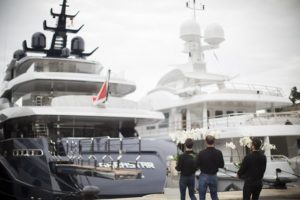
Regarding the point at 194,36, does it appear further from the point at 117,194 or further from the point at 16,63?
the point at 117,194

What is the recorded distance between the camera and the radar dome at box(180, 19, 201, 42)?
20.8 m

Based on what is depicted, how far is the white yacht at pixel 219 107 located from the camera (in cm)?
1432

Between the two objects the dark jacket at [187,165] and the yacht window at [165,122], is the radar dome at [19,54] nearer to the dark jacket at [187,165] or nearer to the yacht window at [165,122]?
the yacht window at [165,122]

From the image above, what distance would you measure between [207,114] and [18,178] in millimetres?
10261

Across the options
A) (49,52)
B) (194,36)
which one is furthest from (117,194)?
(194,36)

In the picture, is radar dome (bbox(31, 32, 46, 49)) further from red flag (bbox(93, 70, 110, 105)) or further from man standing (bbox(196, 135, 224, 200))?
man standing (bbox(196, 135, 224, 200))

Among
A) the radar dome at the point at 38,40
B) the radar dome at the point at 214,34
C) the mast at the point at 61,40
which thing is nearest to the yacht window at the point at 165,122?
the radar dome at the point at 214,34

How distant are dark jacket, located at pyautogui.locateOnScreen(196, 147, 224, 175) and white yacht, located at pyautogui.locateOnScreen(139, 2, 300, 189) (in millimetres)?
5020

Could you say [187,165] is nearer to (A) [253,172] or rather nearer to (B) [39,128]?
(A) [253,172]

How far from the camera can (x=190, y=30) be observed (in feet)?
68.1

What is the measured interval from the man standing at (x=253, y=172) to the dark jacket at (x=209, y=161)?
0.36 m

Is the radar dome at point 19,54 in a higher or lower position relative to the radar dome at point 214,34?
lower

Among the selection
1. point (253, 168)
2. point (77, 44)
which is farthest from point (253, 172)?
point (77, 44)

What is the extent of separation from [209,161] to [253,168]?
62 centimetres
